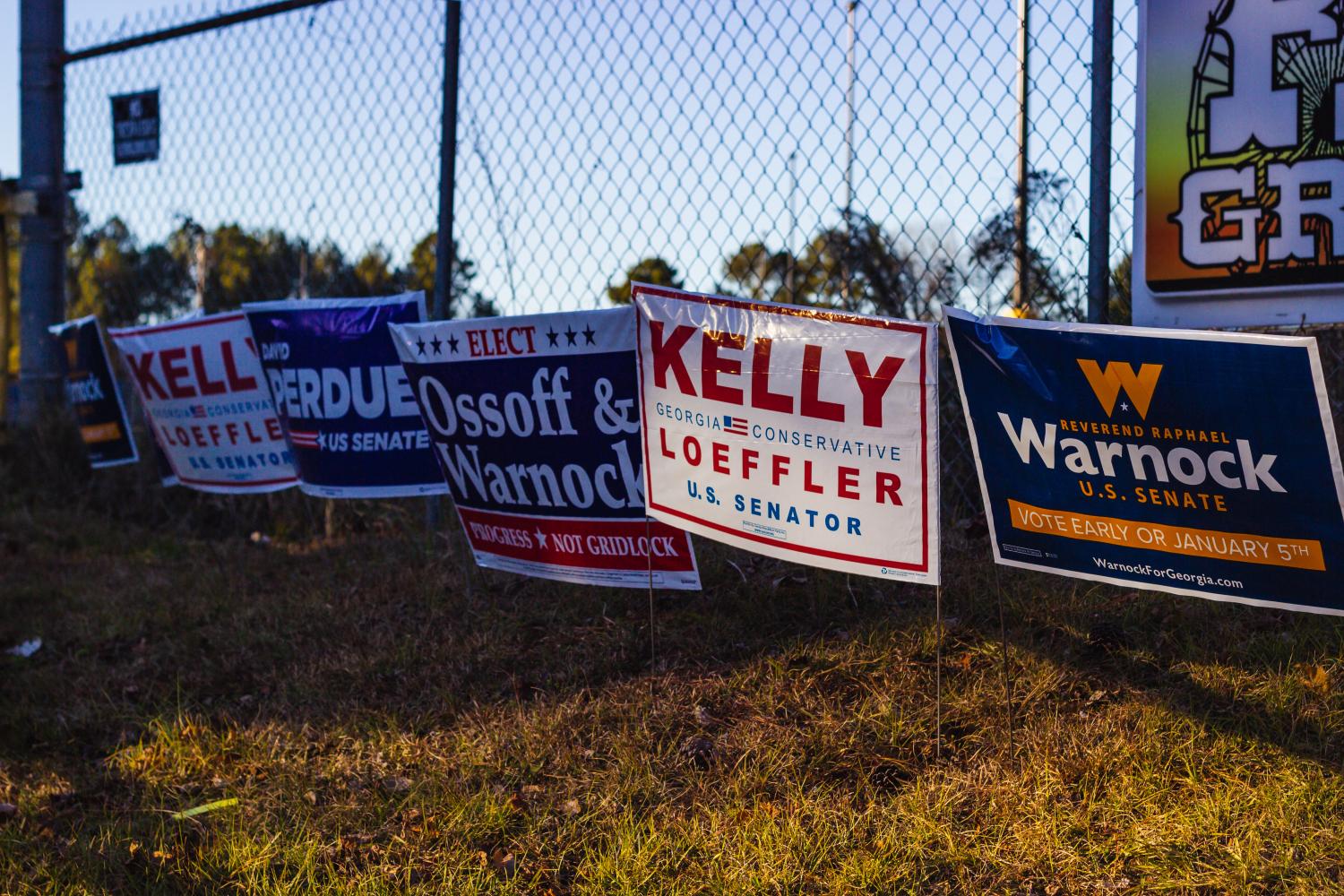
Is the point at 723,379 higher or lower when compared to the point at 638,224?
lower

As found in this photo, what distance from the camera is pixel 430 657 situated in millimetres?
4168

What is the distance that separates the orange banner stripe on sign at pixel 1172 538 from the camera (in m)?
2.78

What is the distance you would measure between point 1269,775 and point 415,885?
2197mm

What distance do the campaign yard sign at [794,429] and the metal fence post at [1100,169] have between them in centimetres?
108

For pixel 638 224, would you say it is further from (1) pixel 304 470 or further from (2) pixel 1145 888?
(2) pixel 1145 888

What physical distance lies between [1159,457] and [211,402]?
3.95 metres

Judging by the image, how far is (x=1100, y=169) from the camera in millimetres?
3756

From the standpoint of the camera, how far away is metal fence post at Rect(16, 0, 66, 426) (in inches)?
281

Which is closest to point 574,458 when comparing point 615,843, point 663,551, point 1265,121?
point 663,551

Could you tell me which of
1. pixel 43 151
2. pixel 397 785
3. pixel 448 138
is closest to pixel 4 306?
pixel 43 151

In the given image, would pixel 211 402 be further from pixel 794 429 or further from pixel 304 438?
pixel 794 429

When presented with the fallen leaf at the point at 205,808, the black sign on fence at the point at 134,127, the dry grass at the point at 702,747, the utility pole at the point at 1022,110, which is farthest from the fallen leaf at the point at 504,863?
the black sign on fence at the point at 134,127

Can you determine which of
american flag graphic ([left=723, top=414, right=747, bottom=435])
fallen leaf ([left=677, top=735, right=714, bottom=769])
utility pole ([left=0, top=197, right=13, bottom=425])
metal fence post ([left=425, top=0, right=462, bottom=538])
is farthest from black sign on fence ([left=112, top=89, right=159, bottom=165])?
fallen leaf ([left=677, top=735, right=714, bottom=769])

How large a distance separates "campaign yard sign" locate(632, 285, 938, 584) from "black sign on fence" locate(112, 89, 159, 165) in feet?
15.6
